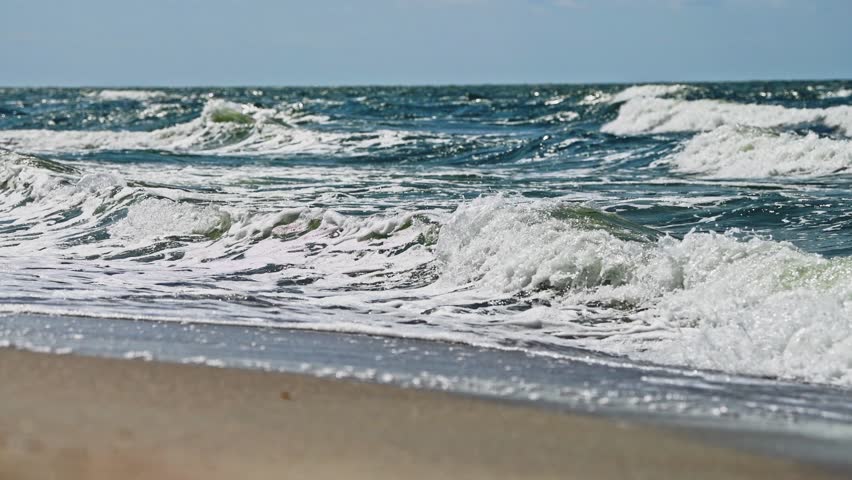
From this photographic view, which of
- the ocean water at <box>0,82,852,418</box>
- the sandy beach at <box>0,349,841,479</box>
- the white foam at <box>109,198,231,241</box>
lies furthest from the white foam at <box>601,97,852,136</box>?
the sandy beach at <box>0,349,841,479</box>

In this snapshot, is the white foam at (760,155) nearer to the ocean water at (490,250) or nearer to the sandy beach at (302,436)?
the ocean water at (490,250)

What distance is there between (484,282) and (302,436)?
3.92 m

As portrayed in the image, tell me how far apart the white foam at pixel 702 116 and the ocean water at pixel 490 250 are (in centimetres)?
1187

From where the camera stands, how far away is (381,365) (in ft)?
16.3

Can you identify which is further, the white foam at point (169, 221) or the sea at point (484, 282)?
the white foam at point (169, 221)

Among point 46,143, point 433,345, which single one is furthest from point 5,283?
point 46,143

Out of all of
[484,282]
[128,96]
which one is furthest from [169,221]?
[128,96]

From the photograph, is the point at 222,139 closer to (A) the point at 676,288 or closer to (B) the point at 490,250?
(B) the point at 490,250

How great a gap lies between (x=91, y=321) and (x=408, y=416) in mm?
2546

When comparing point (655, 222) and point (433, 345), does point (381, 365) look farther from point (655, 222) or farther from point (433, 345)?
point (655, 222)

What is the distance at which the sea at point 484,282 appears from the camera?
15.9 feet

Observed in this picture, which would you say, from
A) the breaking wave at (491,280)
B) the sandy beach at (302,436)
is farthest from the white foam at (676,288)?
the sandy beach at (302,436)

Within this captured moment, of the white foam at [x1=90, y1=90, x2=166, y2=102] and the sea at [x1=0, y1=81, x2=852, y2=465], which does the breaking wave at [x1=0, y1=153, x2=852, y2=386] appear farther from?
the white foam at [x1=90, y1=90, x2=166, y2=102]

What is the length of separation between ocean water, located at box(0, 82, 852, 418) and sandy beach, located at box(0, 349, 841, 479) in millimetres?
1185
